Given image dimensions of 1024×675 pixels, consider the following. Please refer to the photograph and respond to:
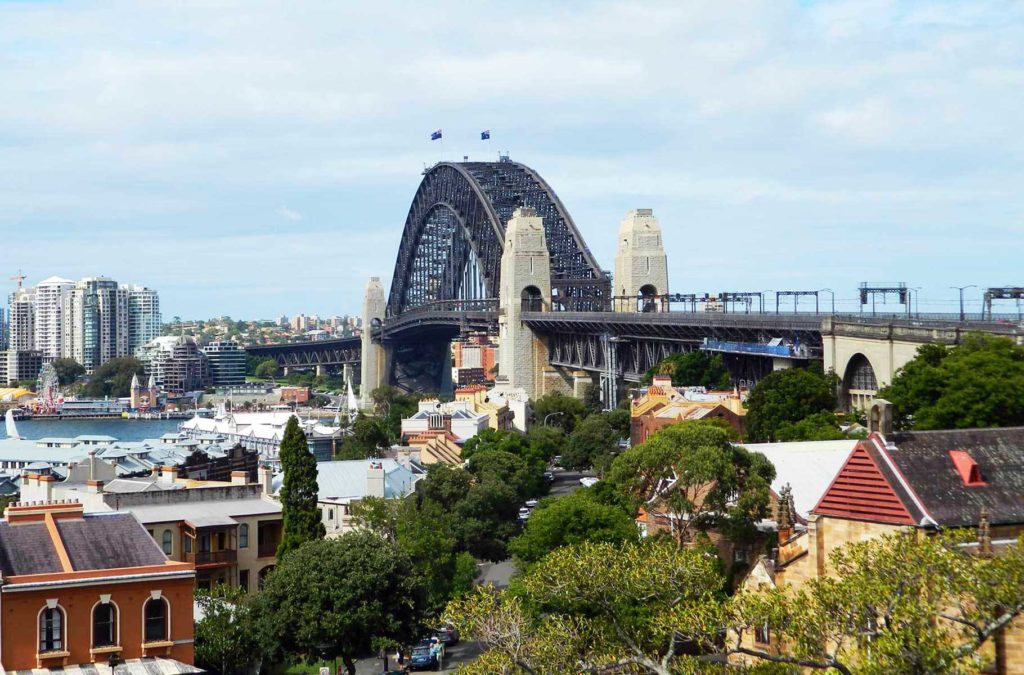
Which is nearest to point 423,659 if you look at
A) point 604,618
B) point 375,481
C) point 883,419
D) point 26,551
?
point 26,551

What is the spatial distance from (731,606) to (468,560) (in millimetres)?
32943

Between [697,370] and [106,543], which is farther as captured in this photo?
[697,370]

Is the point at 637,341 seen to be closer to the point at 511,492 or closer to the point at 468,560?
the point at 511,492

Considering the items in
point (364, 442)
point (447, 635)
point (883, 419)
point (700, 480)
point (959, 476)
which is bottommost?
point (447, 635)

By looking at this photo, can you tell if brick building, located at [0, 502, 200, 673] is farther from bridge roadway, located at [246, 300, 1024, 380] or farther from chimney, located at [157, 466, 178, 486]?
bridge roadway, located at [246, 300, 1024, 380]

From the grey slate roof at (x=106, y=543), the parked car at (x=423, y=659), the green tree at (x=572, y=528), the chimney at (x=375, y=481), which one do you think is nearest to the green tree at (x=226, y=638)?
the grey slate roof at (x=106, y=543)

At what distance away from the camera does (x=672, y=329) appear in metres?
127

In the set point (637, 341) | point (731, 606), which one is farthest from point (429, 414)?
point (731, 606)

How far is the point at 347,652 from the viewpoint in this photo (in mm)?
46719

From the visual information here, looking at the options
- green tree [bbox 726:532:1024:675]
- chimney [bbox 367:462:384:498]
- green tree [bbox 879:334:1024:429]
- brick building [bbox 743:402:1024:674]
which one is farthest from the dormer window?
chimney [bbox 367:462:384:498]

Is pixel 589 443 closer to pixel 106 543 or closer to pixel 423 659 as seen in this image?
pixel 423 659

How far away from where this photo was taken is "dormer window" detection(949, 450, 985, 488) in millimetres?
34844

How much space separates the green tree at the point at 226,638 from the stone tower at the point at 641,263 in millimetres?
108275

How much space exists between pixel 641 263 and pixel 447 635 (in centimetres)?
10390
